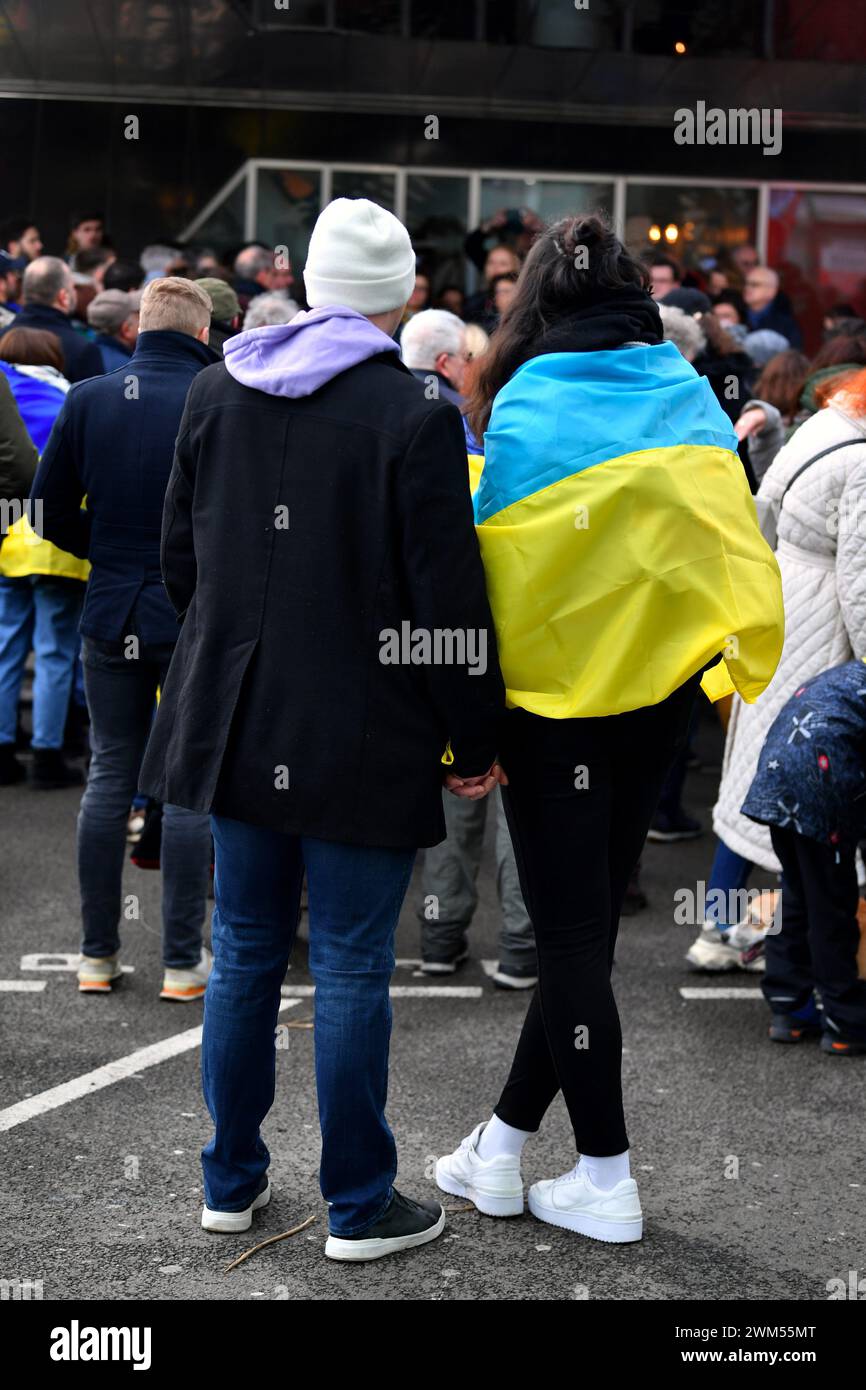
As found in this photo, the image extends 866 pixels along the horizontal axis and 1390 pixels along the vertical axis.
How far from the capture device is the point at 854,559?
16.2 ft

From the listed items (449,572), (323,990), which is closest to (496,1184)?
(323,990)

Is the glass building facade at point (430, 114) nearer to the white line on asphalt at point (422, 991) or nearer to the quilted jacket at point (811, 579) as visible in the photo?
the quilted jacket at point (811, 579)

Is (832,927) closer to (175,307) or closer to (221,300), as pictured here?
(175,307)

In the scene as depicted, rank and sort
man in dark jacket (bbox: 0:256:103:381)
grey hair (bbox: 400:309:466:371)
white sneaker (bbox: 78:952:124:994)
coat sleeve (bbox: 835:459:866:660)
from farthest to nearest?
man in dark jacket (bbox: 0:256:103:381) → grey hair (bbox: 400:309:466:371) → white sneaker (bbox: 78:952:124:994) → coat sleeve (bbox: 835:459:866:660)

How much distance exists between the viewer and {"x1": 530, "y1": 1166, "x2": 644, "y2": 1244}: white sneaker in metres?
3.57

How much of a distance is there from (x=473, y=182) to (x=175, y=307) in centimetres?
1151

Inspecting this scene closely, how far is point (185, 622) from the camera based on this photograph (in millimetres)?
3467

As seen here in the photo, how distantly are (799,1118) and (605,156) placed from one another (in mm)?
12931

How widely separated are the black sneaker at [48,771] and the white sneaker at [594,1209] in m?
4.61

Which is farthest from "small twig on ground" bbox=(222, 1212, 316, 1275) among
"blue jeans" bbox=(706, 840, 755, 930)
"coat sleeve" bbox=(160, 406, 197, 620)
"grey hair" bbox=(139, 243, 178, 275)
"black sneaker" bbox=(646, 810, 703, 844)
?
"grey hair" bbox=(139, 243, 178, 275)

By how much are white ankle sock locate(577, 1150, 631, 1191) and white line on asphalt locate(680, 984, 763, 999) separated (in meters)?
1.79

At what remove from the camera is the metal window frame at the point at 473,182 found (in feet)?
51.7

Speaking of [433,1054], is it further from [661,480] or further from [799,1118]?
[661,480]

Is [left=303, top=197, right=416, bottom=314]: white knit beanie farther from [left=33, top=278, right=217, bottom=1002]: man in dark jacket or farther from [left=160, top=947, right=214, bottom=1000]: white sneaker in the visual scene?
[left=160, top=947, right=214, bottom=1000]: white sneaker
